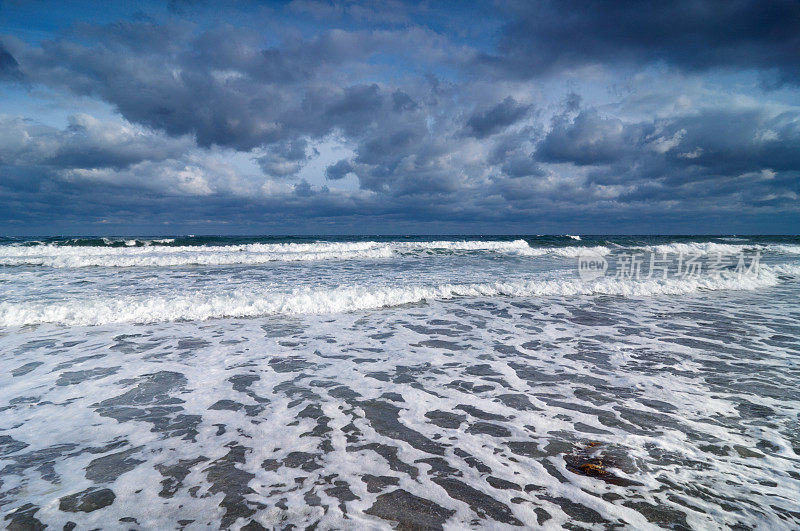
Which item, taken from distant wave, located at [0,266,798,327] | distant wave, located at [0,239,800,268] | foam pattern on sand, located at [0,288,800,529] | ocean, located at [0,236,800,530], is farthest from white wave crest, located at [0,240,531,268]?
foam pattern on sand, located at [0,288,800,529]

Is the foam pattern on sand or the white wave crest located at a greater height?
the foam pattern on sand

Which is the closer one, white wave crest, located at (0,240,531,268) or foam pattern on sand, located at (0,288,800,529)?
foam pattern on sand, located at (0,288,800,529)

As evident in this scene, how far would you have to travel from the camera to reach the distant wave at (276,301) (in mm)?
8086

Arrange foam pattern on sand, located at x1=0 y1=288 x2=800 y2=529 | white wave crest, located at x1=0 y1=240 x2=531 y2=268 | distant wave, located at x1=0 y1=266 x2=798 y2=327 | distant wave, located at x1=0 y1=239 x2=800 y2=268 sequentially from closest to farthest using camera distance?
foam pattern on sand, located at x1=0 y1=288 x2=800 y2=529 → distant wave, located at x1=0 y1=266 x2=798 y2=327 → white wave crest, located at x1=0 y1=240 x2=531 y2=268 → distant wave, located at x1=0 y1=239 x2=800 y2=268

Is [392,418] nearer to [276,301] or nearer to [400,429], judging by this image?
[400,429]

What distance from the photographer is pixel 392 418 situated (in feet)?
13.0

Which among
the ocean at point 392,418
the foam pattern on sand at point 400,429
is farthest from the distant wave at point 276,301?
the foam pattern on sand at point 400,429

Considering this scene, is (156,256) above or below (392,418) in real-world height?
below

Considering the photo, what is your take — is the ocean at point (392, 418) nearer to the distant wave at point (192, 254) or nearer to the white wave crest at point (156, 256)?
the white wave crest at point (156, 256)

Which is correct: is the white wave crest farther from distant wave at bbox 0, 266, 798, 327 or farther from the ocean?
the ocean

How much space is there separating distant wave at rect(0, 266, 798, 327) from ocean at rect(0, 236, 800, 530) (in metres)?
0.09

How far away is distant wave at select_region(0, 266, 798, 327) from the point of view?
26.5 ft

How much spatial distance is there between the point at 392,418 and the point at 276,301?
6.14 metres

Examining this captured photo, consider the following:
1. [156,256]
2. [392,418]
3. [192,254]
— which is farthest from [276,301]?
[156,256]
